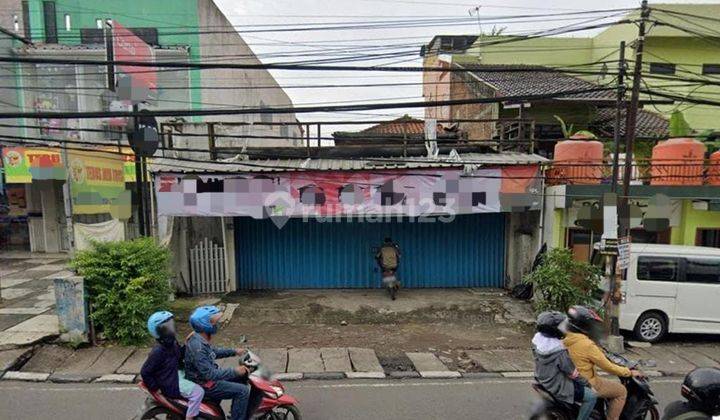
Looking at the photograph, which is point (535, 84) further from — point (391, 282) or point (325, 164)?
point (391, 282)

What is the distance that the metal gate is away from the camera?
11555 mm

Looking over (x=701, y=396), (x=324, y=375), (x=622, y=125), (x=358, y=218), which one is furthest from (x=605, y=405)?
(x=622, y=125)

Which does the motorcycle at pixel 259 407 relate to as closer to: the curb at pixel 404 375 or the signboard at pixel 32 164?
the curb at pixel 404 375

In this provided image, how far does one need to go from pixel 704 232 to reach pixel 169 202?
13.1 metres

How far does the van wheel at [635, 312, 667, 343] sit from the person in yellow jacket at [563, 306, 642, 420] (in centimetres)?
513

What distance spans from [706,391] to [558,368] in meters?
1.05

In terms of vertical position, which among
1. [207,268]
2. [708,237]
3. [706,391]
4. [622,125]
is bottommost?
[207,268]

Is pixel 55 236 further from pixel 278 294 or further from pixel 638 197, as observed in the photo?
pixel 638 197

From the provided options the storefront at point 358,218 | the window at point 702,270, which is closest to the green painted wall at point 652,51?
the storefront at point 358,218

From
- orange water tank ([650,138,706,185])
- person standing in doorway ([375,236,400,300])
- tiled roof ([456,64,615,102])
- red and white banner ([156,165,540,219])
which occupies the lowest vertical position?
person standing in doorway ([375,236,400,300])

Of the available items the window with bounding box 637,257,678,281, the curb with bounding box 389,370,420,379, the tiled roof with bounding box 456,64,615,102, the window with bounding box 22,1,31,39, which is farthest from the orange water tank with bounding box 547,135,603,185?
the window with bounding box 22,1,31,39

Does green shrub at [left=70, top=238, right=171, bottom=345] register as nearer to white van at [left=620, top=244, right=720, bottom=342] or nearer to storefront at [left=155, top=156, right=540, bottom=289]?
storefront at [left=155, top=156, right=540, bottom=289]

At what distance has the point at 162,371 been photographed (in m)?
3.79

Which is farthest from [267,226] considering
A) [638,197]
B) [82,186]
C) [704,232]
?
[704,232]
